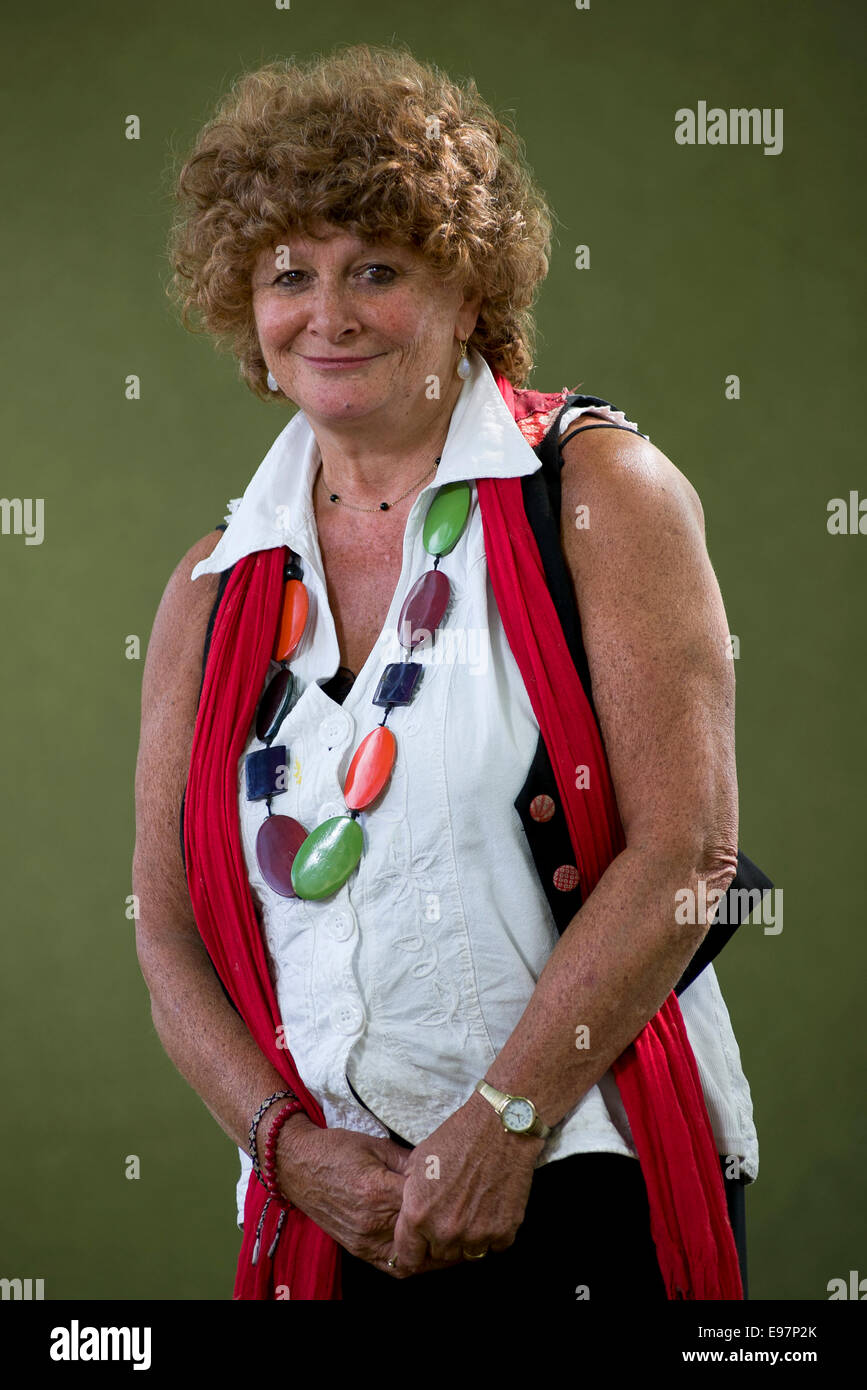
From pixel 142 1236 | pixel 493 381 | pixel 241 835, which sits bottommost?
pixel 142 1236

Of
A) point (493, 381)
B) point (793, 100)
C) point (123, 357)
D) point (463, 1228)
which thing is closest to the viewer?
point (463, 1228)

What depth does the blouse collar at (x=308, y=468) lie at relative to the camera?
1468 mm

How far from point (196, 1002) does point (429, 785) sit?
384mm

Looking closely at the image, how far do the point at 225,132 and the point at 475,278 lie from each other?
303 mm

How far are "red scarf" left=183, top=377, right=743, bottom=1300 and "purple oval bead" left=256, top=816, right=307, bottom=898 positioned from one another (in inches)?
1.7

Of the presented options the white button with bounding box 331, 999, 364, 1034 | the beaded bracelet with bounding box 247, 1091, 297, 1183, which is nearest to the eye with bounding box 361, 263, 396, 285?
the white button with bounding box 331, 999, 364, 1034

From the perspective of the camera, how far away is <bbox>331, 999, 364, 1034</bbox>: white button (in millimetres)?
1411

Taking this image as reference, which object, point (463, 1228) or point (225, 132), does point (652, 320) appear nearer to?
point (225, 132)

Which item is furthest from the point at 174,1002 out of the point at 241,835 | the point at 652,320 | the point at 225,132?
Result: the point at 652,320

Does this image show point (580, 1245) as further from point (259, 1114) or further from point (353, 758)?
point (353, 758)

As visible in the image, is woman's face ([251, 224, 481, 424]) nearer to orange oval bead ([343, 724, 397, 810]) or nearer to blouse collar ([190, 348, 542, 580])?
blouse collar ([190, 348, 542, 580])

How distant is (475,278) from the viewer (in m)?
1.53

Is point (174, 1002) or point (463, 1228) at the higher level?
point (174, 1002)
